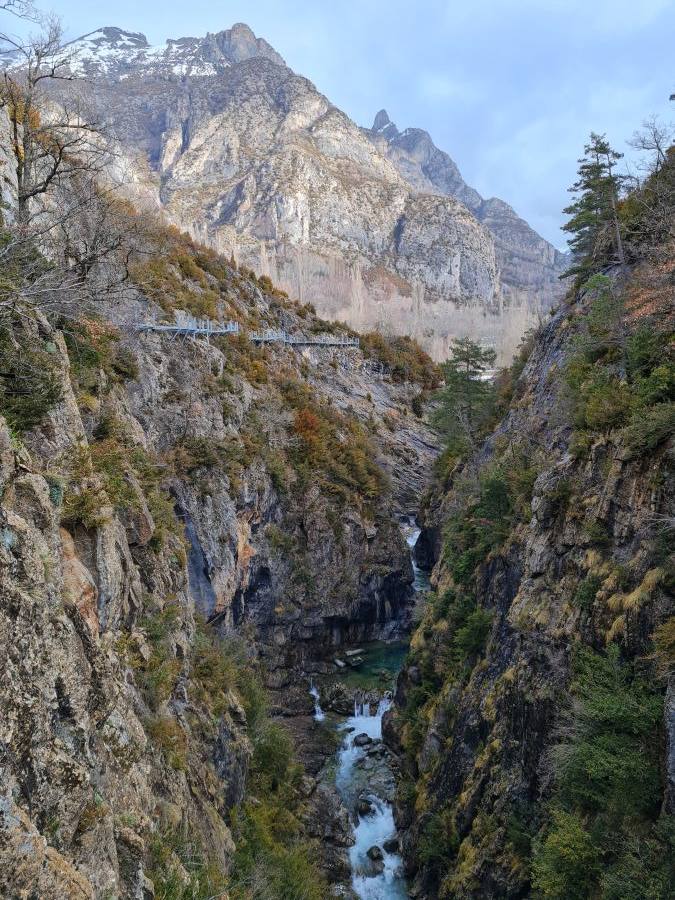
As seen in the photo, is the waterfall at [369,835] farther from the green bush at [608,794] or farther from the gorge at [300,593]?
the green bush at [608,794]

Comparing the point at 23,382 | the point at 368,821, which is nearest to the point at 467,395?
the point at 368,821

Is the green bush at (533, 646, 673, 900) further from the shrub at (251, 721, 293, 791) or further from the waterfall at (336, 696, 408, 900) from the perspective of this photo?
the shrub at (251, 721, 293, 791)

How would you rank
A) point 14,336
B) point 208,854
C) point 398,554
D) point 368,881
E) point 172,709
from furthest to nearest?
1. point 398,554
2. point 368,881
3. point 172,709
4. point 208,854
5. point 14,336

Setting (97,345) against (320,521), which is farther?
(320,521)

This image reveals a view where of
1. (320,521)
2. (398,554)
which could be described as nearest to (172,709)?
(320,521)

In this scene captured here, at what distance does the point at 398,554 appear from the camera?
135ft

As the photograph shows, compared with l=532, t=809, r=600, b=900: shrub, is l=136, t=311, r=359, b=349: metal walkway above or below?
above

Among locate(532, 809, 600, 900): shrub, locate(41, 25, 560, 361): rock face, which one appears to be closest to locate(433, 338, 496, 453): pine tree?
locate(532, 809, 600, 900): shrub

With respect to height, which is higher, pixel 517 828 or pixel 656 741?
pixel 656 741

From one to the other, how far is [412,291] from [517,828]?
573 feet

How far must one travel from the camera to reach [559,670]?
48.6ft

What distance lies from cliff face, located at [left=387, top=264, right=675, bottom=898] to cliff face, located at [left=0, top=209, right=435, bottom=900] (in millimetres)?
7171

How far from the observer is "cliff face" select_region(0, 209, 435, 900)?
19.6 feet

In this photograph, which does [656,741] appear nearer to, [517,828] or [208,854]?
[517,828]
